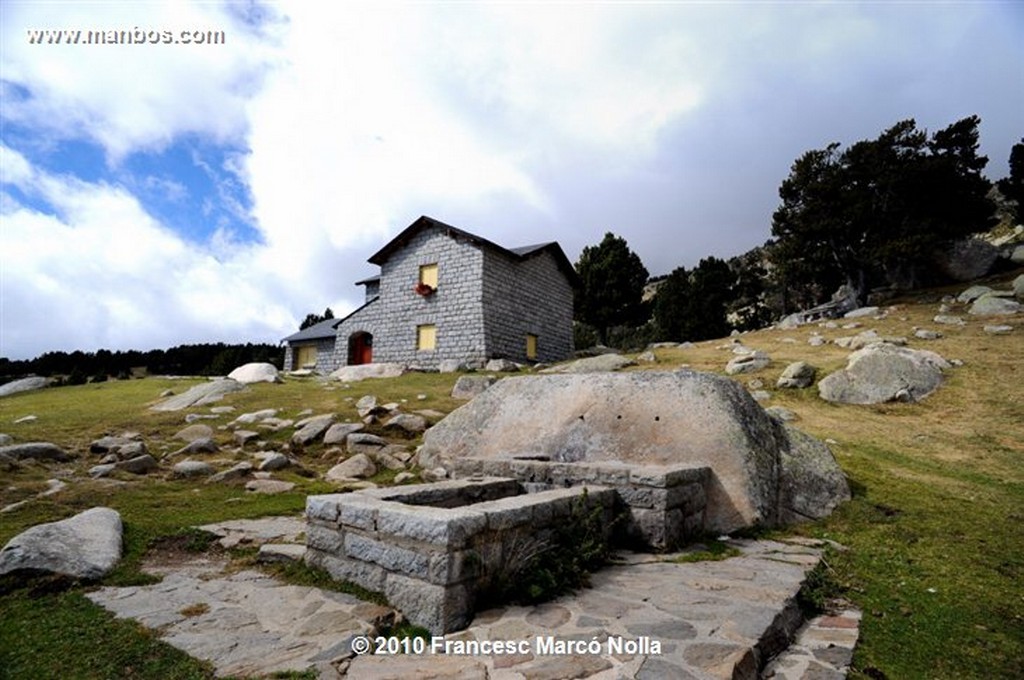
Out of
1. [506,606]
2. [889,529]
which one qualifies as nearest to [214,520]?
[506,606]

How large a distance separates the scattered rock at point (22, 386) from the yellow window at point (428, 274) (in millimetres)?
17848

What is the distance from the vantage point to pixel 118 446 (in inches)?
382

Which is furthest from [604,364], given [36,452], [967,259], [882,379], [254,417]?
[967,259]

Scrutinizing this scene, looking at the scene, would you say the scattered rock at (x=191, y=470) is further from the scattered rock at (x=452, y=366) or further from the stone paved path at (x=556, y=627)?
the scattered rock at (x=452, y=366)

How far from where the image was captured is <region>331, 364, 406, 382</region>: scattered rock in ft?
69.6

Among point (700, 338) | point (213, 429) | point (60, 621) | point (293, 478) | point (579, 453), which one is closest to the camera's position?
point (60, 621)

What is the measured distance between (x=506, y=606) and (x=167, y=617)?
93.4 inches

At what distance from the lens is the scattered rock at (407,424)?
11.4 meters

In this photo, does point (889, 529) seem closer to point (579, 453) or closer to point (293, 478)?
point (579, 453)

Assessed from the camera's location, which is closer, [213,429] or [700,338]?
[213,429]

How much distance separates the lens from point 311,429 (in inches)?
433

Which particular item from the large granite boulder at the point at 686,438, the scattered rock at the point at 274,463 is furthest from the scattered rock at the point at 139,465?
the large granite boulder at the point at 686,438

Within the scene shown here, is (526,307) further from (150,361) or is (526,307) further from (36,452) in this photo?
(150,361)

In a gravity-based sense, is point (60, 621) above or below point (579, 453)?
below
